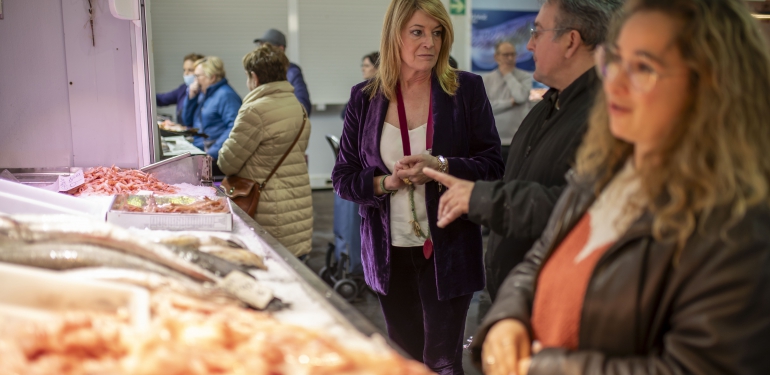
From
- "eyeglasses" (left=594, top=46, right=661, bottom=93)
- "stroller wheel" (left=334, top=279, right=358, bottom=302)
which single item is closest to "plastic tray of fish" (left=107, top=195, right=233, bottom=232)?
"eyeglasses" (left=594, top=46, right=661, bottom=93)

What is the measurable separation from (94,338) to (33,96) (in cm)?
324

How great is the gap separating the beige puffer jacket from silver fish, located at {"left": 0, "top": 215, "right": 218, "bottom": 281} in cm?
267

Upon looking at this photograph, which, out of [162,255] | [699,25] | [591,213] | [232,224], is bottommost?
[232,224]

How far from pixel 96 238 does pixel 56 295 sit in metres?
0.29

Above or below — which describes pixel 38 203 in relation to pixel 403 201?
above

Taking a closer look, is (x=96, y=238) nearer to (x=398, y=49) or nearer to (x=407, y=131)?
(x=407, y=131)

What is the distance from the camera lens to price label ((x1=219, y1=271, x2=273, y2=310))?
4.76ft

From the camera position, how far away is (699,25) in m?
1.14

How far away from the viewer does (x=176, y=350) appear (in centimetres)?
108

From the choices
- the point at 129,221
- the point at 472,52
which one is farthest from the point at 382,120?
the point at 472,52

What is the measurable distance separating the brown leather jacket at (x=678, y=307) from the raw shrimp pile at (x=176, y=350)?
35 cm

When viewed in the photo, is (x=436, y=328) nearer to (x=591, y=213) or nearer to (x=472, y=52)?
(x=591, y=213)

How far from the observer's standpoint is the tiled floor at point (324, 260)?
4.48 metres

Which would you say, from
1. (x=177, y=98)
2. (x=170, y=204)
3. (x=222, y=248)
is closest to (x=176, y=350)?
(x=222, y=248)
